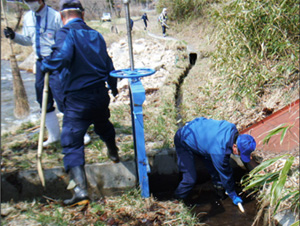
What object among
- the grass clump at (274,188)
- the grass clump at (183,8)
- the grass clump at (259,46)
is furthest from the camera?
the grass clump at (259,46)

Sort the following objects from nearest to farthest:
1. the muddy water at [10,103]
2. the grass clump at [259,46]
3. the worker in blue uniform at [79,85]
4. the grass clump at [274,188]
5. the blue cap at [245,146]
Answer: the grass clump at [274,188] < the worker in blue uniform at [79,85] < the blue cap at [245,146] < the grass clump at [259,46] < the muddy water at [10,103]

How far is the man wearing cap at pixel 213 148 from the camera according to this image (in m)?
3.03

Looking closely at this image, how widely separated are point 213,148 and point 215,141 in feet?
0.28

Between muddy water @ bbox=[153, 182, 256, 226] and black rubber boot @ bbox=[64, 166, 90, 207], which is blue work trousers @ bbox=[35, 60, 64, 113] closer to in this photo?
black rubber boot @ bbox=[64, 166, 90, 207]

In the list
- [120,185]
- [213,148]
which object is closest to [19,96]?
[120,185]

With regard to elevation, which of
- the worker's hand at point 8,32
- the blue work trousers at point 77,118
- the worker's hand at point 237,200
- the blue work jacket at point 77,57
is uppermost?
the worker's hand at point 8,32

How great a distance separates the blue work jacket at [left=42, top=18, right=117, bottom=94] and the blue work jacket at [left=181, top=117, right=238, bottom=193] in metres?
1.26

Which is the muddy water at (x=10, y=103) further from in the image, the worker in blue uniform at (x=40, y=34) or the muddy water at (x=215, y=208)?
the muddy water at (x=215, y=208)

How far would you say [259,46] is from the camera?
182 inches

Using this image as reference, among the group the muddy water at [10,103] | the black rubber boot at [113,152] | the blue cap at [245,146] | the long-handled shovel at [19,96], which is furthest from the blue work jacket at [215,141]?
the muddy water at [10,103]

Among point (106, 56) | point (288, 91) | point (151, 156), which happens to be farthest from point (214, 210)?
point (106, 56)

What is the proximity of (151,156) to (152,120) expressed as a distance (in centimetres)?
123

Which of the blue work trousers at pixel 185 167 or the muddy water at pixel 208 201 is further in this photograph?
the blue work trousers at pixel 185 167

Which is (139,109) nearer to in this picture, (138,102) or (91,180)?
(138,102)
